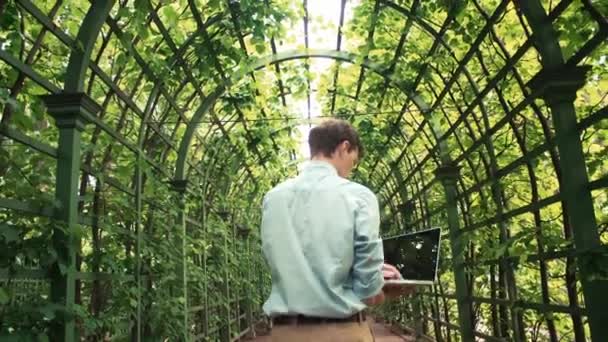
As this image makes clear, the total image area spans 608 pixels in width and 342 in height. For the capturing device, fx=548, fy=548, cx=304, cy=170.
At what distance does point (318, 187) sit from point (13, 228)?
4.57 ft

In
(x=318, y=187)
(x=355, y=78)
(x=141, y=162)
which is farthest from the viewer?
(x=355, y=78)

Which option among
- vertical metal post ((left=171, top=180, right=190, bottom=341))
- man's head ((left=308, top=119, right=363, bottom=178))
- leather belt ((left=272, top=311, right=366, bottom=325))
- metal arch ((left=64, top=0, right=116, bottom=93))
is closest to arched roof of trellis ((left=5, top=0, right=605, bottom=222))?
Answer: metal arch ((left=64, top=0, right=116, bottom=93))

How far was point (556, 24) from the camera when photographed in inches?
116

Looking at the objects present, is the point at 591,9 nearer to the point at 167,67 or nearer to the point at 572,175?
the point at 572,175

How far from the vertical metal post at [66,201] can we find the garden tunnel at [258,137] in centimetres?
1

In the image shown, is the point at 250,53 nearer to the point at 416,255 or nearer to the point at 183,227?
the point at 183,227

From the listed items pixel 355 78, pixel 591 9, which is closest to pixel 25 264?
pixel 591 9

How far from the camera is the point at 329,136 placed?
1911 millimetres

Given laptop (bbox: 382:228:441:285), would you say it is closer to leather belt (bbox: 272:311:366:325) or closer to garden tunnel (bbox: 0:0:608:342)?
leather belt (bbox: 272:311:366:325)

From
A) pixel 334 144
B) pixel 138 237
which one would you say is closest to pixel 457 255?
pixel 138 237

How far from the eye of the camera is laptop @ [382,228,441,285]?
198cm

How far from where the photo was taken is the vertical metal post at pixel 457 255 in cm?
528

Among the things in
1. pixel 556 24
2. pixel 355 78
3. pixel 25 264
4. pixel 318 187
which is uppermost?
pixel 355 78

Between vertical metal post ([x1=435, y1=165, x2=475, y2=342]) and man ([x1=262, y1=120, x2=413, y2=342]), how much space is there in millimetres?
3670
